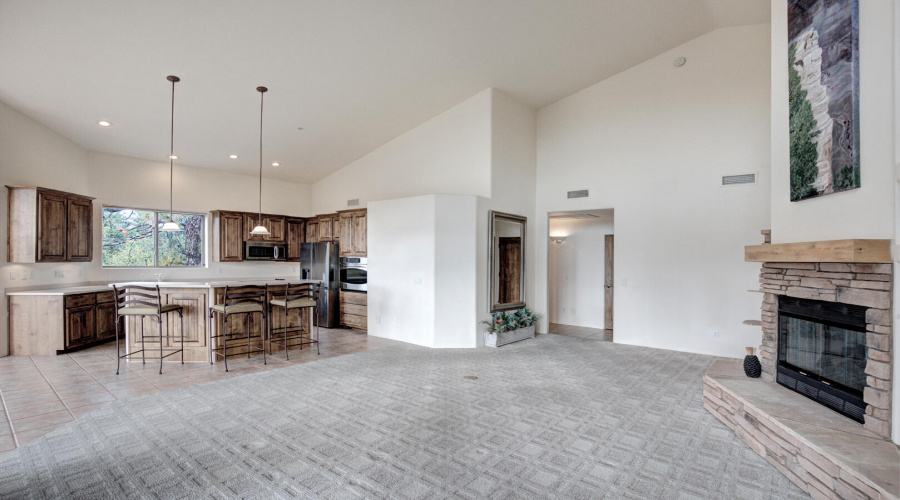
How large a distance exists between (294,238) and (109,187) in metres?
3.23

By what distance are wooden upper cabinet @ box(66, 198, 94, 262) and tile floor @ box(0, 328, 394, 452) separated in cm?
141

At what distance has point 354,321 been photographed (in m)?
7.60

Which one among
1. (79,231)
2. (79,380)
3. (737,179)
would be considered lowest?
(79,380)

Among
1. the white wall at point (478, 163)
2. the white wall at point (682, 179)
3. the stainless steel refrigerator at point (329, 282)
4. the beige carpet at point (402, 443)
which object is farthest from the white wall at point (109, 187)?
the white wall at point (682, 179)

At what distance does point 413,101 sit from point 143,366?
5.07 m

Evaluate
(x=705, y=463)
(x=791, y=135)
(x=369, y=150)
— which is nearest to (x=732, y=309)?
(x=791, y=135)

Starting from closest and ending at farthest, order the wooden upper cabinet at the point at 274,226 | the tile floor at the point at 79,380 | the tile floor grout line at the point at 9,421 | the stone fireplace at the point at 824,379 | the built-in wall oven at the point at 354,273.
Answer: the stone fireplace at the point at 824,379, the tile floor grout line at the point at 9,421, the tile floor at the point at 79,380, the built-in wall oven at the point at 354,273, the wooden upper cabinet at the point at 274,226

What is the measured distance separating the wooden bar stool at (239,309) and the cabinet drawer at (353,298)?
2.03 m

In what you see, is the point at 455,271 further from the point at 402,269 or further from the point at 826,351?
the point at 826,351

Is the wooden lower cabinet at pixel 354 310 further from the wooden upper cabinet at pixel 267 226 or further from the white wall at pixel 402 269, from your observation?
the wooden upper cabinet at pixel 267 226

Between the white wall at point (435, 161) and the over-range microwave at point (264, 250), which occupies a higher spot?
the white wall at point (435, 161)

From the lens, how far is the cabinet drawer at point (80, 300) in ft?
18.4

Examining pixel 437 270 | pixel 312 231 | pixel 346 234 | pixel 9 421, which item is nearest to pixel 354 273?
pixel 346 234

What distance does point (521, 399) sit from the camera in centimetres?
388
